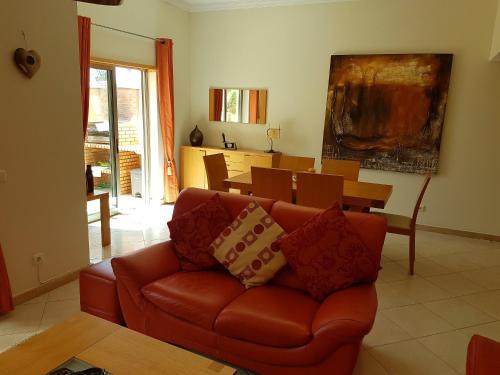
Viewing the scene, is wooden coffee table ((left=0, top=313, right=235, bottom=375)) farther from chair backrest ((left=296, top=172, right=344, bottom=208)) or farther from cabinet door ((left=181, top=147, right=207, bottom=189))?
cabinet door ((left=181, top=147, right=207, bottom=189))

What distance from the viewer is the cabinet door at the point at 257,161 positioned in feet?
17.1

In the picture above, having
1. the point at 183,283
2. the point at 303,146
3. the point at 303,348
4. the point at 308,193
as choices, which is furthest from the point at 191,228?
the point at 303,146

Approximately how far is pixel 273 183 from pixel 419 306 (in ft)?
5.31

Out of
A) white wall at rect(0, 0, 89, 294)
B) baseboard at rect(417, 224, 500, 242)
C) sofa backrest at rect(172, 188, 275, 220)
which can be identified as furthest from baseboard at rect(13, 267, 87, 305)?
baseboard at rect(417, 224, 500, 242)

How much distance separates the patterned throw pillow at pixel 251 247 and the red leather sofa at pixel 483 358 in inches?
40.2

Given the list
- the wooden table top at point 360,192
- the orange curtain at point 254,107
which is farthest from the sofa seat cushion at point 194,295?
the orange curtain at point 254,107

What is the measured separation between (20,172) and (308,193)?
7.59 ft

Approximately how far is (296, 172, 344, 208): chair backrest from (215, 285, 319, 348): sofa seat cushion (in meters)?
1.36

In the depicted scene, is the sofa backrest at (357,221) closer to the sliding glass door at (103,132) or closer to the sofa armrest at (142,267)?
the sofa armrest at (142,267)

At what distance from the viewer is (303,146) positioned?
537 centimetres

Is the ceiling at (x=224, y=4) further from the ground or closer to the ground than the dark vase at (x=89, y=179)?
further from the ground

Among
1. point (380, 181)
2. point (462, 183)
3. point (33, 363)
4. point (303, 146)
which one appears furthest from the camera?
point (303, 146)

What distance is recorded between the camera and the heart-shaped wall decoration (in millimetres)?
2520

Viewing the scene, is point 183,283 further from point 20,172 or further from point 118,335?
point 20,172
